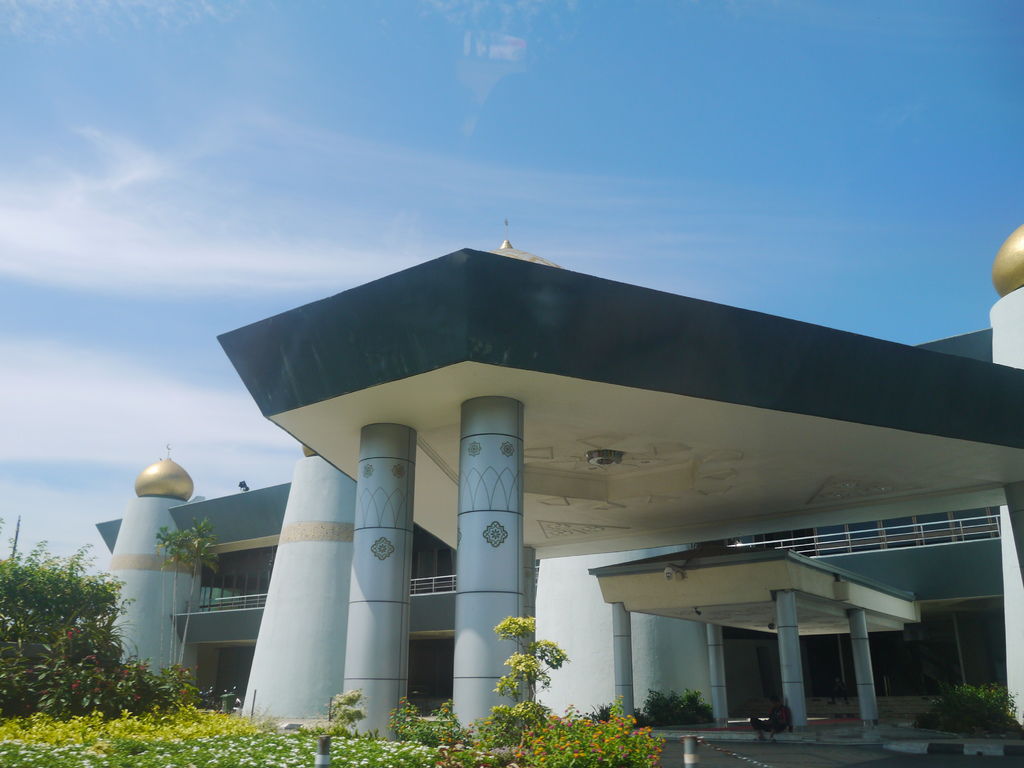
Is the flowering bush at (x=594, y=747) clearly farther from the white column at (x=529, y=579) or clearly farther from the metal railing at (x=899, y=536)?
the metal railing at (x=899, y=536)

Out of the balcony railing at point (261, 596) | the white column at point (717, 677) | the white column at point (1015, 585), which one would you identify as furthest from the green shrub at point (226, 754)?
the balcony railing at point (261, 596)

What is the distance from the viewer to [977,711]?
825 inches

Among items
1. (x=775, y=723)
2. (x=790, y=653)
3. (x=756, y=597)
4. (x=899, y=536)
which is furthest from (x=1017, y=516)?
(x=899, y=536)

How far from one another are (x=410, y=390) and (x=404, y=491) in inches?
99.9

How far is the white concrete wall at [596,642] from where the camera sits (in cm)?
2781

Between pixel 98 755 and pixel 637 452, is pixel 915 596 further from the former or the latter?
pixel 98 755

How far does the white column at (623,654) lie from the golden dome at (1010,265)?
13665 millimetres

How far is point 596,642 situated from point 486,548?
15.4 metres

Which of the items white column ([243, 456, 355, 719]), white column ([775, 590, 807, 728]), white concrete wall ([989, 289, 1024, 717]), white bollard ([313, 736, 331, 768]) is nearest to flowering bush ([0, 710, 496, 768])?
white bollard ([313, 736, 331, 768])

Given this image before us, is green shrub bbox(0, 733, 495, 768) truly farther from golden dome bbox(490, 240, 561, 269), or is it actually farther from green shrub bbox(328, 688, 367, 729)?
golden dome bbox(490, 240, 561, 269)

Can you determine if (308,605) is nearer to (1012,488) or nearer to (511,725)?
(511,725)

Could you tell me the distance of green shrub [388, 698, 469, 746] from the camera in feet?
43.4

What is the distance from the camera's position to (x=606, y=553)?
29922mm

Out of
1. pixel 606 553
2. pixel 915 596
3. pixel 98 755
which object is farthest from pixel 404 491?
pixel 915 596
